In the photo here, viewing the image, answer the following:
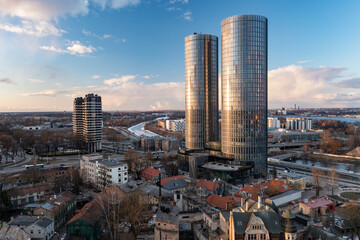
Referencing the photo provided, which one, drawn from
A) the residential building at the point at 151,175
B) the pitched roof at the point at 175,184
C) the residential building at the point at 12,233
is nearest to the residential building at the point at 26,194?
the residential building at the point at 12,233

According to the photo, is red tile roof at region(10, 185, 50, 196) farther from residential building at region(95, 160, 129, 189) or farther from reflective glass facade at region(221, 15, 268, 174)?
reflective glass facade at region(221, 15, 268, 174)

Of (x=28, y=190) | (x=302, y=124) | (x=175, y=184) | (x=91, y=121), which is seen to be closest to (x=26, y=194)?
(x=28, y=190)

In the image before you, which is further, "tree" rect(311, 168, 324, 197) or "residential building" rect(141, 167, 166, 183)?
"residential building" rect(141, 167, 166, 183)

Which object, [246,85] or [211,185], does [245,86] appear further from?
[211,185]

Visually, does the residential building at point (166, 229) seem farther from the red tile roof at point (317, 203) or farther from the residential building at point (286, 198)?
the red tile roof at point (317, 203)

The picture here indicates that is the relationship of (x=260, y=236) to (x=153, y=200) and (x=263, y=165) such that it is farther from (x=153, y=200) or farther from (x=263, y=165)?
(x=263, y=165)

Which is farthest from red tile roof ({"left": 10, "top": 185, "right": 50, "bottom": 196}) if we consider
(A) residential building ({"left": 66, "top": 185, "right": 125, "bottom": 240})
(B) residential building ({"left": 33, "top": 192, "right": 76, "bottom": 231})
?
(A) residential building ({"left": 66, "top": 185, "right": 125, "bottom": 240})

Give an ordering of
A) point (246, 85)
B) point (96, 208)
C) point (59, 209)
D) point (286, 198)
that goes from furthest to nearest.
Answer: point (246, 85), point (286, 198), point (59, 209), point (96, 208)
